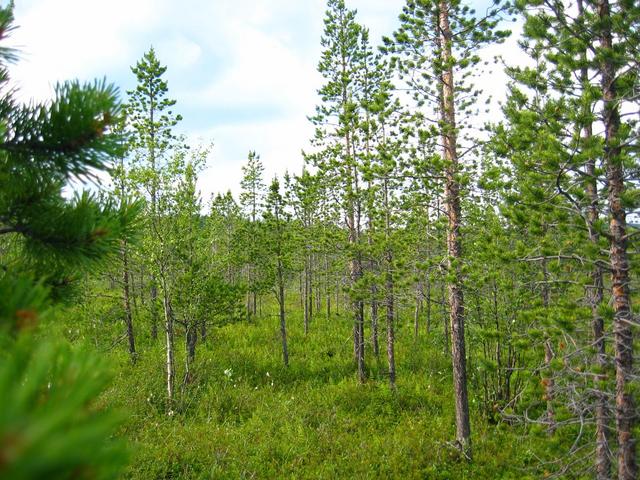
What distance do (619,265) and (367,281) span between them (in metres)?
7.57

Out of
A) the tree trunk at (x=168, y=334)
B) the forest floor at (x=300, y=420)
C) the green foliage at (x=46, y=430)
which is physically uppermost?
the green foliage at (x=46, y=430)

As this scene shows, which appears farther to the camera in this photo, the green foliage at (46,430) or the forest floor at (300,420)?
the forest floor at (300,420)

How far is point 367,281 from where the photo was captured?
39.9ft

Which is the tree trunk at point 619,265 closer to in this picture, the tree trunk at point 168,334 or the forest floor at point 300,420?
the forest floor at point 300,420

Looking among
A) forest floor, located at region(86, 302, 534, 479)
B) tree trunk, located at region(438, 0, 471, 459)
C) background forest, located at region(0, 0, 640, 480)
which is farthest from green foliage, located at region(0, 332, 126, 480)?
tree trunk, located at region(438, 0, 471, 459)

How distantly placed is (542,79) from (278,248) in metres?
11.5

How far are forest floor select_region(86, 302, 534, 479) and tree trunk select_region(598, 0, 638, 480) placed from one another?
1338 mm

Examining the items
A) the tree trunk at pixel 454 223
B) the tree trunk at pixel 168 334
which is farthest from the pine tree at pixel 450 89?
the tree trunk at pixel 168 334

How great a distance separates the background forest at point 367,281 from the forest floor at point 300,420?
0.24 ft

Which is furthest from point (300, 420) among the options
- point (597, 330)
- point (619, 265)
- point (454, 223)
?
point (619, 265)

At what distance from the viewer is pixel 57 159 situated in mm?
2141

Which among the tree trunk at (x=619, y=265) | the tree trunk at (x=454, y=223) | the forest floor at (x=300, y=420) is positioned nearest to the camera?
the tree trunk at (x=619, y=265)

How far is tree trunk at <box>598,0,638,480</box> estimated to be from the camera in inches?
197

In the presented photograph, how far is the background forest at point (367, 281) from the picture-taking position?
2.04m
